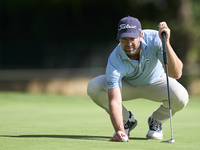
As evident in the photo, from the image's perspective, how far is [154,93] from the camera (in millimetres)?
6336

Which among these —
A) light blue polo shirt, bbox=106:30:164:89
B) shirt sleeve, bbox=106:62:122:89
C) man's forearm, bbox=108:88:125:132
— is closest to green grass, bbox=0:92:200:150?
man's forearm, bbox=108:88:125:132

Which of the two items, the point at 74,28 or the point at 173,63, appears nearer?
the point at 173,63

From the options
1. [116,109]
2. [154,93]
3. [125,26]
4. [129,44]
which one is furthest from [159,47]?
[116,109]

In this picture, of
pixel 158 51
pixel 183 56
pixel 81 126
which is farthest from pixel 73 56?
pixel 158 51

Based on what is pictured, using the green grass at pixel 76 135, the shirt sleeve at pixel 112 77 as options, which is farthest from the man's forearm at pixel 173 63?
the green grass at pixel 76 135

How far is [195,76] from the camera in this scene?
2106cm

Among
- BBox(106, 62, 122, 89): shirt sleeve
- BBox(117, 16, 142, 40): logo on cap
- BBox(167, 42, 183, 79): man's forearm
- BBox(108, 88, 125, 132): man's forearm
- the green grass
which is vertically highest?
BBox(117, 16, 142, 40): logo on cap

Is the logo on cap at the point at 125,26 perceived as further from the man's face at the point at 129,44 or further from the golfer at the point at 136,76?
the man's face at the point at 129,44

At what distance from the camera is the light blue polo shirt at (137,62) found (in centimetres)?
565

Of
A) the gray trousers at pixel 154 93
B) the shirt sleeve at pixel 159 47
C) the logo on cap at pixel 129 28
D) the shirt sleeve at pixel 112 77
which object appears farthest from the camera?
the gray trousers at pixel 154 93

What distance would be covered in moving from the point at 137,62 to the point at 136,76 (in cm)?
33

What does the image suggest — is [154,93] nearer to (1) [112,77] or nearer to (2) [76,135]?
(1) [112,77]

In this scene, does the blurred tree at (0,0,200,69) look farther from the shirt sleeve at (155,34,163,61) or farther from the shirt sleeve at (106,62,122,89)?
the shirt sleeve at (106,62,122,89)

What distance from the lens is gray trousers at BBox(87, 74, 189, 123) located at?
612cm
